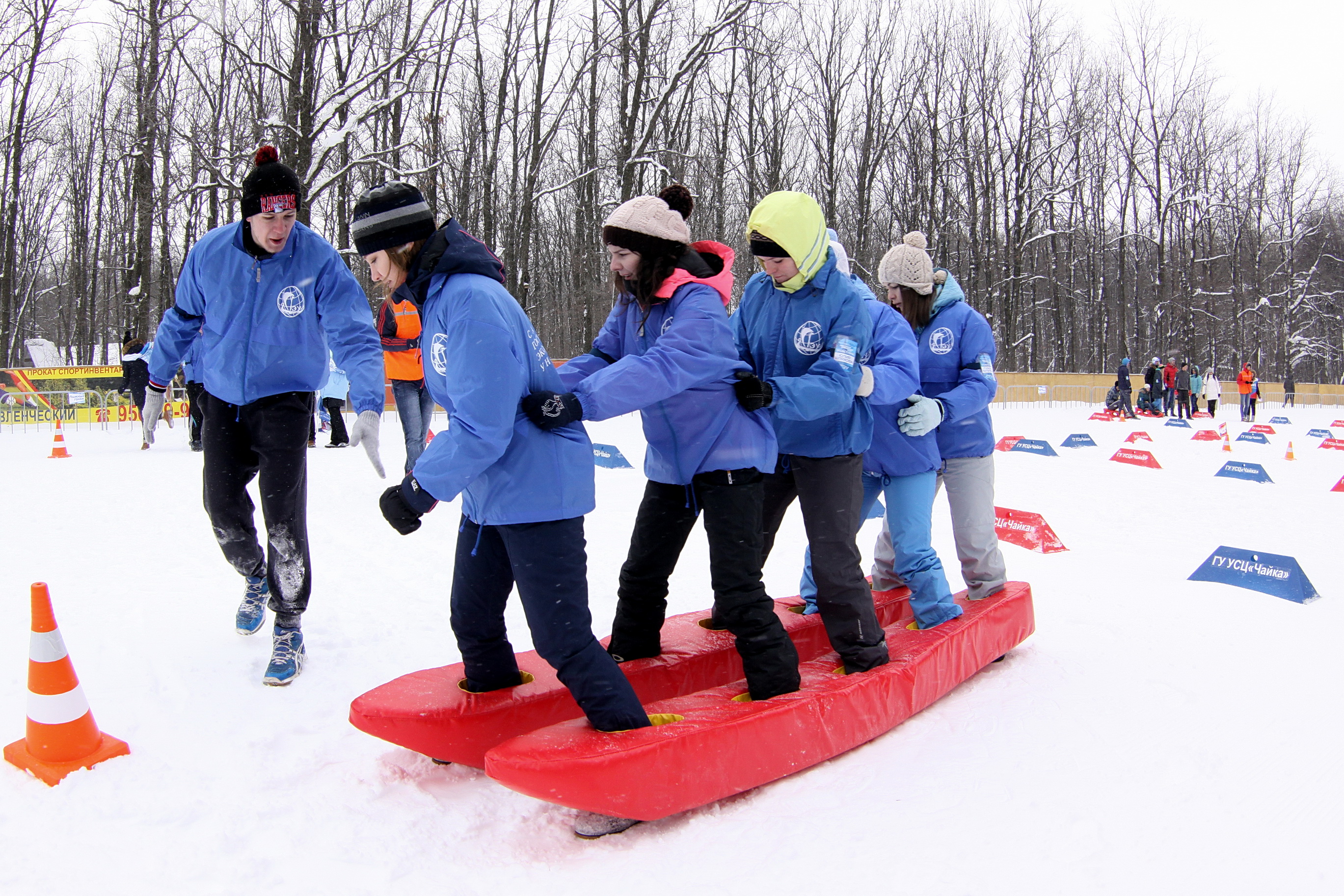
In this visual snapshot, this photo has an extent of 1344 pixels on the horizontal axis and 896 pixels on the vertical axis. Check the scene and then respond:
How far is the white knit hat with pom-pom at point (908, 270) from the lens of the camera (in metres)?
3.88

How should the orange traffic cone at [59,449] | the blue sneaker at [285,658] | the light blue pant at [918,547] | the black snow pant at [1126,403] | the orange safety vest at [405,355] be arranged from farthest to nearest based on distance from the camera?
the black snow pant at [1126,403]
the orange traffic cone at [59,449]
the orange safety vest at [405,355]
the light blue pant at [918,547]
the blue sneaker at [285,658]

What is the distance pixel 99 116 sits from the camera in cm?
2612

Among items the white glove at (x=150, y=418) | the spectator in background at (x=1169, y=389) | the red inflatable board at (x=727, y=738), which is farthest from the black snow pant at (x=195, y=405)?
the spectator in background at (x=1169, y=389)

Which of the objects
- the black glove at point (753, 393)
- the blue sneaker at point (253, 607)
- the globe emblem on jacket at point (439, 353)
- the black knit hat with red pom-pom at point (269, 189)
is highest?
the black knit hat with red pom-pom at point (269, 189)

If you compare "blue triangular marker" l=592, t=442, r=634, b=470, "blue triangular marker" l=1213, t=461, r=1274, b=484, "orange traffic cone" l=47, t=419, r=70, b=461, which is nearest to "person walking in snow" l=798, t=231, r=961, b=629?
"blue triangular marker" l=592, t=442, r=634, b=470

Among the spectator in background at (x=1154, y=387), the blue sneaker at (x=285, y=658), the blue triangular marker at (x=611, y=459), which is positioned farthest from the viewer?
the spectator in background at (x=1154, y=387)

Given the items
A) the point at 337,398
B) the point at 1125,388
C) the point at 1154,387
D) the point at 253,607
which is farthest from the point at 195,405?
the point at 1154,387

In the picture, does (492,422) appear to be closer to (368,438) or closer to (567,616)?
(567,616)

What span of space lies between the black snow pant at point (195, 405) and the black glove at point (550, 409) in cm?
172

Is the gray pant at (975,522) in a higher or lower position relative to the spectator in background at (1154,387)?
lower

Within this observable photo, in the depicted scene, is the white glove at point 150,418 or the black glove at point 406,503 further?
the white glove at point 150,418

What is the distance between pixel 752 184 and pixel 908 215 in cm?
902

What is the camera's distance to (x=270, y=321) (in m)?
3.14

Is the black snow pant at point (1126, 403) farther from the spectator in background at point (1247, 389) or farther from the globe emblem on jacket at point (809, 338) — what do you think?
the globe emblem on jacket at point (809, 338)
